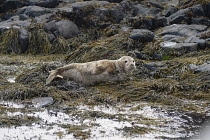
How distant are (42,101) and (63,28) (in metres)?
9.08

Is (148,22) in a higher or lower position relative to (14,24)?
higher

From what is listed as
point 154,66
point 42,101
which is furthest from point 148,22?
point 42,101

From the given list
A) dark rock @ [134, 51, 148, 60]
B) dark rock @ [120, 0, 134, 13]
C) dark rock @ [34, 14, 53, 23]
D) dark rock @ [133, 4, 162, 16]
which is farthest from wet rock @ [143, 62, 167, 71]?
dark rock @ [120, 0, 134, 13]

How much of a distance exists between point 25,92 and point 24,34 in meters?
8.18

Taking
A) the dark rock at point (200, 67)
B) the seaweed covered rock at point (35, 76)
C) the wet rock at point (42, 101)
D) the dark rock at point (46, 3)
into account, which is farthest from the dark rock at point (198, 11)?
the wet rock at point (42, 101)

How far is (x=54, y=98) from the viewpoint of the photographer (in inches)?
271

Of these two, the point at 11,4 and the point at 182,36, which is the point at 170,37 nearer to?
the point at 182,36

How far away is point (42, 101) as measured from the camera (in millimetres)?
6664

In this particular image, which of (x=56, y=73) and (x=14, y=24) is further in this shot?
(x=14, y=24)

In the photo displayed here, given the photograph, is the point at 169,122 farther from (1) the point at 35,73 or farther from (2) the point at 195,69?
(1) the point at 35,73

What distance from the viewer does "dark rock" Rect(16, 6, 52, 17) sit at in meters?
17.8

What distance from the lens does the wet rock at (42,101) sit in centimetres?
643

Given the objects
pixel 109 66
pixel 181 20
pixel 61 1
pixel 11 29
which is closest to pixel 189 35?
pixel 181 20

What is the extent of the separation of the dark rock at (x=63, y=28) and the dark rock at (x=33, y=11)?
2.46m
